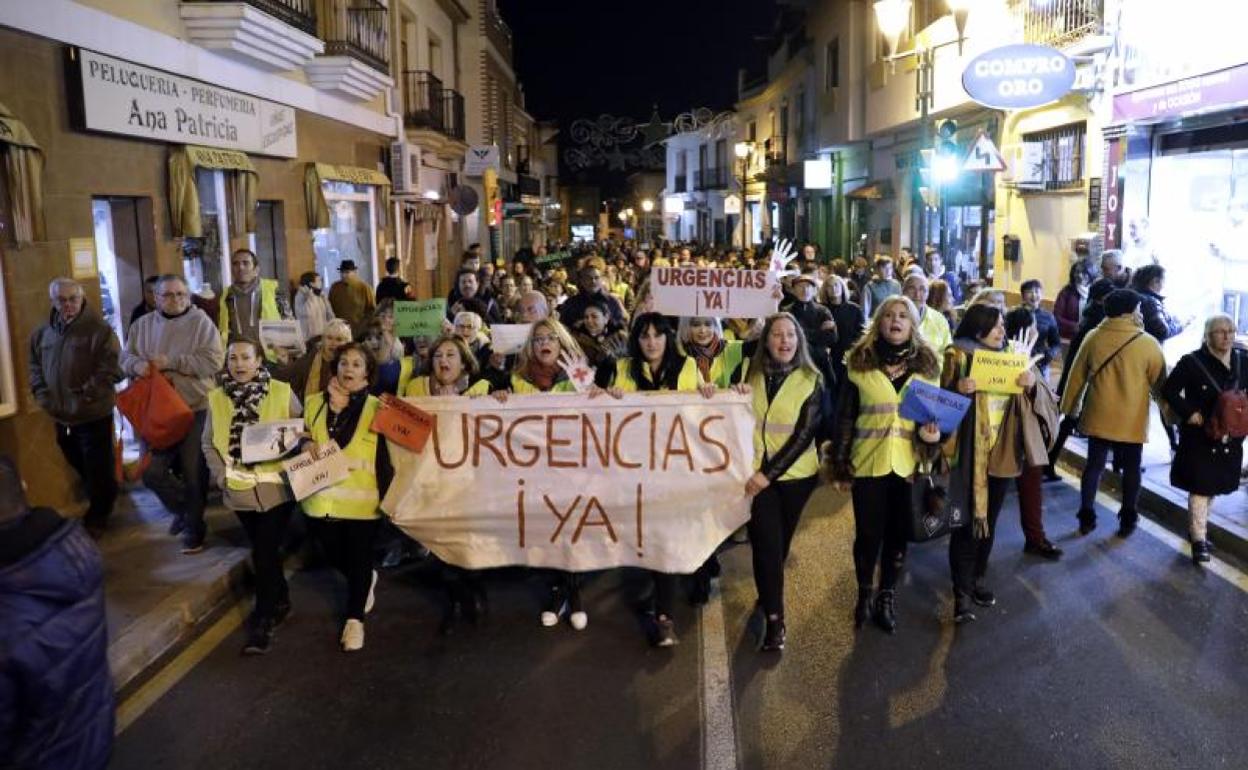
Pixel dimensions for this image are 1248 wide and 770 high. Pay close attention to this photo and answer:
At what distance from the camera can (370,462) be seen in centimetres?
560

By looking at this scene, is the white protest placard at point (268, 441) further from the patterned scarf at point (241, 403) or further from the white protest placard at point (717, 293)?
the white protest placard at point (717, 293)

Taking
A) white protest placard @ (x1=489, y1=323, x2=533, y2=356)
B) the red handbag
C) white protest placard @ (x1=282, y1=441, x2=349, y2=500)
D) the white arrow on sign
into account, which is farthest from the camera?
the white arrow on sign

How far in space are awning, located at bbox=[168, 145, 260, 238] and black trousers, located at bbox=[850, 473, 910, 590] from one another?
7.63 m

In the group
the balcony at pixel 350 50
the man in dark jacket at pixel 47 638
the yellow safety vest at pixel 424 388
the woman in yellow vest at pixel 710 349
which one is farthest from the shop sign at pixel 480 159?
the man in dark jacket at pixel 47 638

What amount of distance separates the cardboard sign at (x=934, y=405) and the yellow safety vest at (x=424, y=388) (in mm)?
2354

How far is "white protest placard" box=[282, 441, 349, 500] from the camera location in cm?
535

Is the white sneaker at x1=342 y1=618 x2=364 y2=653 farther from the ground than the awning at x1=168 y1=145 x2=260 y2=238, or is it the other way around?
the awning at x1=168 y1=145 x2=260 y2=238

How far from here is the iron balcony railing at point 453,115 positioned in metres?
24.1

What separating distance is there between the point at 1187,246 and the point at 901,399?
9.19m

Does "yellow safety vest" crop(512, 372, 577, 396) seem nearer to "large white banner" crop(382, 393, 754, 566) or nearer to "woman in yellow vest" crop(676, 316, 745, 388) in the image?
"large white banner" crop(382, 393, 754, 566)

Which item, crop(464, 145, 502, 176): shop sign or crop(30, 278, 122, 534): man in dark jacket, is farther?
crop(464, 145, 502, 176): shop sign

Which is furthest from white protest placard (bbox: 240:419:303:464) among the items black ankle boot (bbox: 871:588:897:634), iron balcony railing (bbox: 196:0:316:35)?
iron balcony railing (bbox: 196:0:316:35)

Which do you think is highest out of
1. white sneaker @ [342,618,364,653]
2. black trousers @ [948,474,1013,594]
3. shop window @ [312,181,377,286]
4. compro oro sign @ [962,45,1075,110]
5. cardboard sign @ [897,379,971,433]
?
compro oro sign @ [962,45,1075,110]

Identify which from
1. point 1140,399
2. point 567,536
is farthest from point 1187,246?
point 567,536
